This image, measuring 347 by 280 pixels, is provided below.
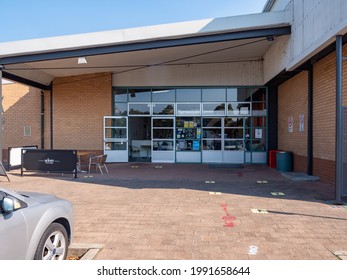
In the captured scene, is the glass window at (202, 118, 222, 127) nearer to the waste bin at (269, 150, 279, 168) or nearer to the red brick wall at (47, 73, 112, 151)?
the waste bin at (269, 150, 279, 168)

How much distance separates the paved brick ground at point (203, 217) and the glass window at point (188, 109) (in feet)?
21.2

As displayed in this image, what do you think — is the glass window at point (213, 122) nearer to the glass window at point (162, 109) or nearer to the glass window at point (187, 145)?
the glass window at point (187, 145)

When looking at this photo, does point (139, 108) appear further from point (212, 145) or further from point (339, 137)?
point (339, 137)

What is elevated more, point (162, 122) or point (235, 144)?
point (162, 122)

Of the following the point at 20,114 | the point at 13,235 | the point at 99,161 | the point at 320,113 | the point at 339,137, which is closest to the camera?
the point at 13,235

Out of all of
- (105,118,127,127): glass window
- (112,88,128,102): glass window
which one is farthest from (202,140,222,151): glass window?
(112,88,128,102): glass window

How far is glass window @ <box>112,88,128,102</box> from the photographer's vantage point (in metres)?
17.1

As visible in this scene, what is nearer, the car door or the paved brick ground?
the car door

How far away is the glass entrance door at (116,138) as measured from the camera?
16828 millimetres

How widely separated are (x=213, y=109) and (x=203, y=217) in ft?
36.0

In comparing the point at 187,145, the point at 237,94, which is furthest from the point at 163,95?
the point at 237,94

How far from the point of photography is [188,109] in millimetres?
16844

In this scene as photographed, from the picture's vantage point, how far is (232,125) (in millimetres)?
16656

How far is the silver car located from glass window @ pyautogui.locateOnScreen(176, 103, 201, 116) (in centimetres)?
1294
